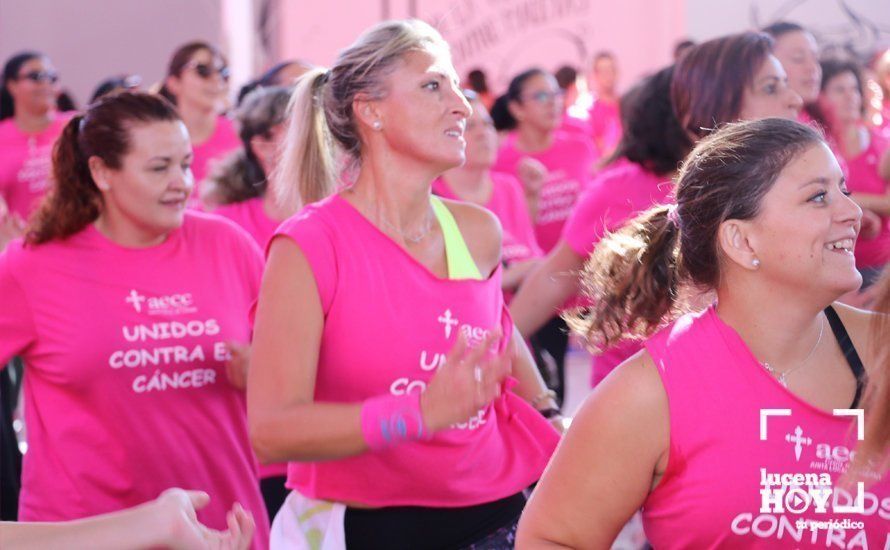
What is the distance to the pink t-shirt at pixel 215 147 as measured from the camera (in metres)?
5.63

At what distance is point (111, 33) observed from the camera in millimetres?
10062

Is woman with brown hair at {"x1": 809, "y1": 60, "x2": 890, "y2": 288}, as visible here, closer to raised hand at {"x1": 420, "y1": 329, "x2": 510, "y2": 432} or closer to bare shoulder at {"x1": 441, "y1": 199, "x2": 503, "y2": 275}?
bare shoulder at {"x1": 441, "y1": 199, "x2": 503, "y2": 275}

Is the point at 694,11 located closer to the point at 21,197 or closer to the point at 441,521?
the point at 21,197

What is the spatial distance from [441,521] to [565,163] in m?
4.45

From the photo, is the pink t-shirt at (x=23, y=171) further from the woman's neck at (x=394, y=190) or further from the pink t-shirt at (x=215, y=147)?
the woman's neck at (x=394, y=190)

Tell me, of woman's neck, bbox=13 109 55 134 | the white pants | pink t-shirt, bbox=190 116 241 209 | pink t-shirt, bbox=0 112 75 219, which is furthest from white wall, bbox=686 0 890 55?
the white pants

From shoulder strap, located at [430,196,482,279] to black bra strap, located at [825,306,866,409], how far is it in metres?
0.74

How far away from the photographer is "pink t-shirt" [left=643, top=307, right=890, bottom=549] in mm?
2023

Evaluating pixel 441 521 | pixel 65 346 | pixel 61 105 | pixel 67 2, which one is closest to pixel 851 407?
pixel 441 521

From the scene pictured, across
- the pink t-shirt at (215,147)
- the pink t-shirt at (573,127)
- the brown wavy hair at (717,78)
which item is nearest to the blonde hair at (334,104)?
the brown wavy hair at (717,78)

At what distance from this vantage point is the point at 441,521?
2.49m

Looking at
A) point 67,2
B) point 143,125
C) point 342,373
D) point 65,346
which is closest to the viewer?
point 342,373

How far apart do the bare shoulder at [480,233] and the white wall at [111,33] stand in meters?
7.53

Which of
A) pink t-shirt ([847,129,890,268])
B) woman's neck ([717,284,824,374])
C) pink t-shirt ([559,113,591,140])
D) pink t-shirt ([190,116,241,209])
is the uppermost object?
woman's neck ([717,284,824,374])
